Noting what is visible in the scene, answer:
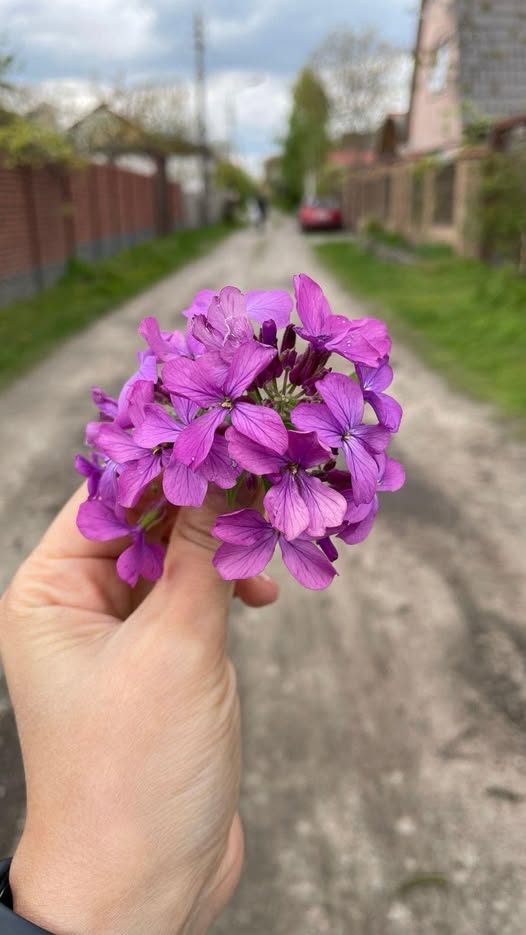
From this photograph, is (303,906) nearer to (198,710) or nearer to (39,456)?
(198,710)

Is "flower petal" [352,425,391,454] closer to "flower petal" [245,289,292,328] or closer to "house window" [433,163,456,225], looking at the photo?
"flower petal" [245,289,292,328]

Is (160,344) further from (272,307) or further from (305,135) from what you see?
(305,135)

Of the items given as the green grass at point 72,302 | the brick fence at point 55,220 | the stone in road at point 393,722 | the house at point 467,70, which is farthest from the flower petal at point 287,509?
the brick fence at point 55,220

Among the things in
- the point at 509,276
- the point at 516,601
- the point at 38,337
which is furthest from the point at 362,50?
the point at 516,601

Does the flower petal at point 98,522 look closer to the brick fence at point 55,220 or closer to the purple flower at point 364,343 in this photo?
the purple flower at point 364,343

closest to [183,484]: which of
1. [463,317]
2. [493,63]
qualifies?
[463,317]

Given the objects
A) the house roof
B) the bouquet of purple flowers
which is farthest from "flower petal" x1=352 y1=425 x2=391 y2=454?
the house roof

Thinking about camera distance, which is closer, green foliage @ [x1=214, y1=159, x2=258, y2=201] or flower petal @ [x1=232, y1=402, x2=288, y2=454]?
flower petal @ [x1=232, y1=402, x2=288, y2=454]
